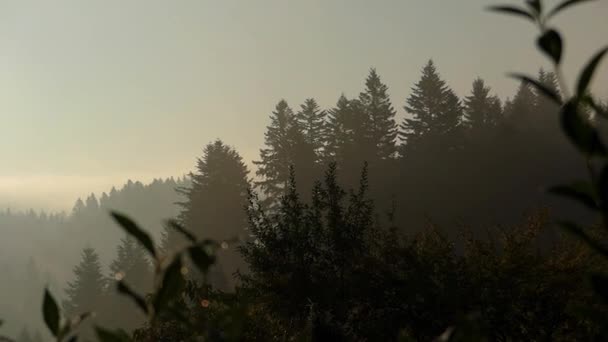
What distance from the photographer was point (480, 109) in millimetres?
58188

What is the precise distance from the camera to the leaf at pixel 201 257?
861 mm

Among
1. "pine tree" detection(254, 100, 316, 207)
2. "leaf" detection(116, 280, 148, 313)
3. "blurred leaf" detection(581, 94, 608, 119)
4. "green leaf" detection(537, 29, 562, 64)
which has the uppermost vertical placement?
"pine tree" detection(254, 100, 316, 207)

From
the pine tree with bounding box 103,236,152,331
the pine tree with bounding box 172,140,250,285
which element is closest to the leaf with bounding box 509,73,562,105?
the pine tree with bounding box 172,140,250,285

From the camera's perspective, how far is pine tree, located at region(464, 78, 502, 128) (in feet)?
189

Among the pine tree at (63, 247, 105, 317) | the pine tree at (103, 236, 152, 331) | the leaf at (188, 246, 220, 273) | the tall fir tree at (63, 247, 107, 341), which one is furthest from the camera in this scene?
the pine tree at (63, 247, 105, 317)

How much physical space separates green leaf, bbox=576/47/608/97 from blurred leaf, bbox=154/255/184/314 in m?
0.79

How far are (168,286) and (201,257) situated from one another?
10cm

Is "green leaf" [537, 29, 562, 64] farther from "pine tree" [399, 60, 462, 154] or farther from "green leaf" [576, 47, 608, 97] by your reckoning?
"pine tree" [399, 60, 462, 154]

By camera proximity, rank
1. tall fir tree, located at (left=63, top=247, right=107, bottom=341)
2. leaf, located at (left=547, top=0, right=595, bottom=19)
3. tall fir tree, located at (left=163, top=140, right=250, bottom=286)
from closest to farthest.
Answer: leaf, located at (left=547, top=0, right=595, bottom=19) → tall fir tree, located at (left=163, top=140, right=250, bottom=286) → tall fir tree, located at (left=63, top=247, right=107, bottom=341)

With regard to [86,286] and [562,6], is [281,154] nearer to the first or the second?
[86,286]

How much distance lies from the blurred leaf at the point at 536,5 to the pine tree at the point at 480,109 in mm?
59006

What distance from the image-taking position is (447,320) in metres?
10.0

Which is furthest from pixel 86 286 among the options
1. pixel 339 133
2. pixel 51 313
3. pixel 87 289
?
pixel 51 313

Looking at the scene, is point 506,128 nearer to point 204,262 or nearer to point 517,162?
point 517,162
